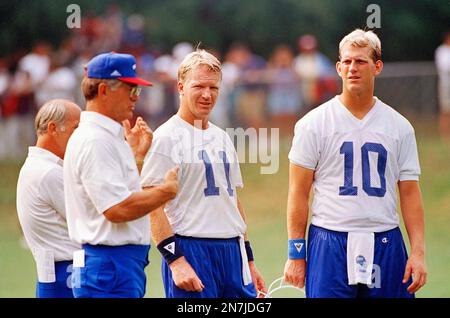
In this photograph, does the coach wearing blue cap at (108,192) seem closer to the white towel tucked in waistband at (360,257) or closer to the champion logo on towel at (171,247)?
the champion logo on towel at (171,247)

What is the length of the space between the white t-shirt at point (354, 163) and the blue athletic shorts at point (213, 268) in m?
0.57

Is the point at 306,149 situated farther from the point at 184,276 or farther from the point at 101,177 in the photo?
the point at 101,177

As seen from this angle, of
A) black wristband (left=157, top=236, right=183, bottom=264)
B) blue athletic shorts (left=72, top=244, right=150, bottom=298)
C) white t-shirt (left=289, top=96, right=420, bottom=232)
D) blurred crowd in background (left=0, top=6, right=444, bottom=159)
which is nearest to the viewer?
blue athletic shorts (left=72, top=244, right=150, bottom=298)

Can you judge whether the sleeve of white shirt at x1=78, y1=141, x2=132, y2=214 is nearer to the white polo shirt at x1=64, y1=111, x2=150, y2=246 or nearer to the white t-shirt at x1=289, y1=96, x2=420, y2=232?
the white polo shirt at x1=64, y1=111, x2=150, y2=246

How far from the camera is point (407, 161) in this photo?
7.30 meters

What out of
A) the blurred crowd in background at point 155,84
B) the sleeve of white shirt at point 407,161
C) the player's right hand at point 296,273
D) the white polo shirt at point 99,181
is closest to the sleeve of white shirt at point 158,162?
the white polo shirt at point 99,181

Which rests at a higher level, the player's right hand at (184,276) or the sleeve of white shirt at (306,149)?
the sleeve of white shirt at (306,149)

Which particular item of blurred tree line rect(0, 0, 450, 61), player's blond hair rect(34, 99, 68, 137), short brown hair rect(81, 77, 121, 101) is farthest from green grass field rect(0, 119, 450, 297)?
blurred tree line rect(0, 0, 450, 61)

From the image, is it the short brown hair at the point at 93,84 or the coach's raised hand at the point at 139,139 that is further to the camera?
the coach's raised hand at the point at 139,139

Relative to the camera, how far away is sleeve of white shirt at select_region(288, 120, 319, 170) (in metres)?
7.22

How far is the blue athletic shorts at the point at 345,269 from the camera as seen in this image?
7145 mm

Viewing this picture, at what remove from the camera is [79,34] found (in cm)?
2181

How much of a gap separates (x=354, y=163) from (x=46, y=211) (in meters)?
1.89

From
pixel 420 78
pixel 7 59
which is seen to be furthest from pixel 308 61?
pixel 7 59
